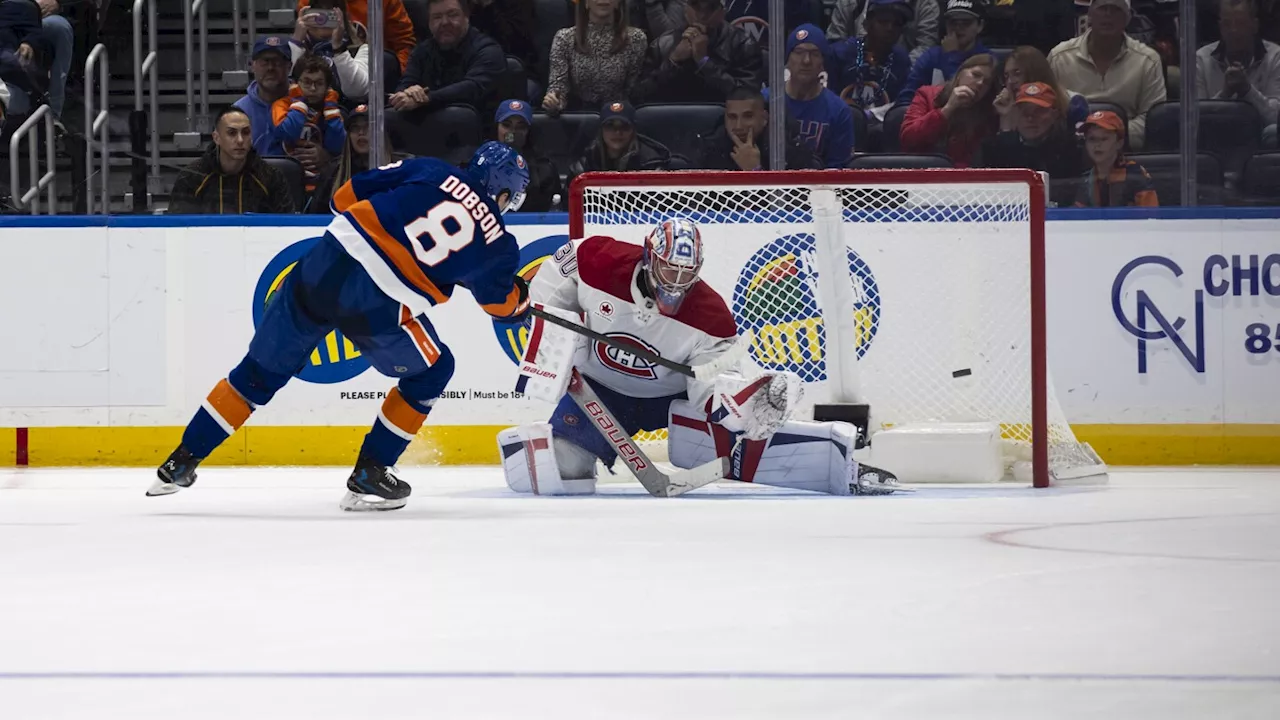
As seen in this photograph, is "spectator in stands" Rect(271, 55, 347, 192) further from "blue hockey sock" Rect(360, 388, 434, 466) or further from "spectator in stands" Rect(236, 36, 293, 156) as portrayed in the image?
"blue hockey sock" Rect(360, 388, 434, 466)

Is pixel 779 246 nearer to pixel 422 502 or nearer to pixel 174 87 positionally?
pixel 422 502

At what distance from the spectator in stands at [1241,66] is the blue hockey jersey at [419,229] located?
9.93ft

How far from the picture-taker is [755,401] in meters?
4.54

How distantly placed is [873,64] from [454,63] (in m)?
1.69

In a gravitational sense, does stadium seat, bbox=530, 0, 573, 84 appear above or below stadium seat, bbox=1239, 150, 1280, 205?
above

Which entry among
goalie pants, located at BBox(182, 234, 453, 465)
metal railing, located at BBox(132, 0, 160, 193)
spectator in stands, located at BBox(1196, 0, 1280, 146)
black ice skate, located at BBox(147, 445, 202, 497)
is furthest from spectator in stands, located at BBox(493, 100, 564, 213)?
spectator in stands, located at BBox(1196, 0, 1280, 146)

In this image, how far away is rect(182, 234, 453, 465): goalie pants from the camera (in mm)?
4215

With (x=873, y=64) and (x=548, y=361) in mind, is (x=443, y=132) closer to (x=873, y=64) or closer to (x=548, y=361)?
(x=873, y=64)

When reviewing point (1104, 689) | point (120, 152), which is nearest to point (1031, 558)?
point (1104, 689)

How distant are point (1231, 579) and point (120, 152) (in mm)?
4865

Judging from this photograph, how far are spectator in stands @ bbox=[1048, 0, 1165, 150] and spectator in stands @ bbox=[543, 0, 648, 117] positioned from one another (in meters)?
1.65

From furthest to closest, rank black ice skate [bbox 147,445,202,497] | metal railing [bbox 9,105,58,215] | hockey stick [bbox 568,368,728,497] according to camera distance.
A: metal railing [bbox 9,105,58,215] < hockey stick [bbox 568,368,728,497] < black ice skate [bbox 147,445,202,497]

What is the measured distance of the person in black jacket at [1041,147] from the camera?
5910mm

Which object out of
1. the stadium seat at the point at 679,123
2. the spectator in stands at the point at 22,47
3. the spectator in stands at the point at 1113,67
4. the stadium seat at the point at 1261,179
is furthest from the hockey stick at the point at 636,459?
the spectator in stands at the point at 22,47
